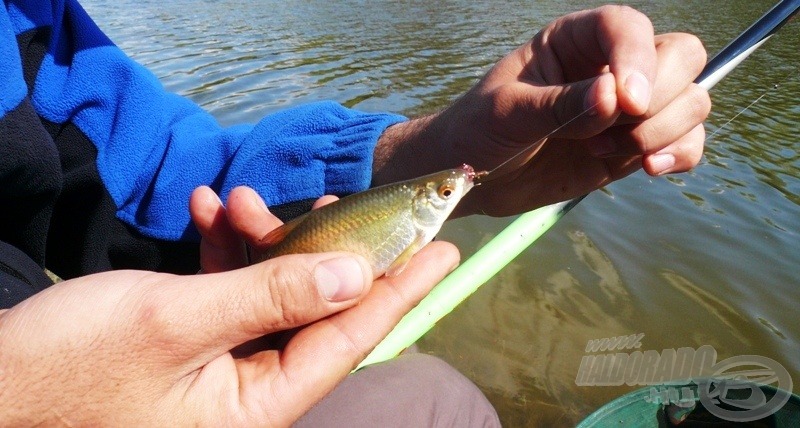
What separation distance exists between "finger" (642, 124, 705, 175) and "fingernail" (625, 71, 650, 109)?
18.9 inches

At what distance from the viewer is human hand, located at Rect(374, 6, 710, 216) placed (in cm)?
176

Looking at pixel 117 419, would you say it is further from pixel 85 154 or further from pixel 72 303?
pixel 85 154

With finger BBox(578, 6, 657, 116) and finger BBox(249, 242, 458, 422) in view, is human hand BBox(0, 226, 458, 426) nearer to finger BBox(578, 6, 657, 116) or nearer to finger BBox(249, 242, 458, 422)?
finger BBox(249, 242, 458, 422)

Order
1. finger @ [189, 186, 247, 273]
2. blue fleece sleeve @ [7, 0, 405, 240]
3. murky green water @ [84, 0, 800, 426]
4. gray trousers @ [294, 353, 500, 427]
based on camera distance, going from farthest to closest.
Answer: murky green water @ [84, 0, 800, 426] < blue fleece sleeve @ [7, 0, 405, 240] < gray trousers @ [294, 353, 500, 427] < finger @ [189, 186, 247, 273]

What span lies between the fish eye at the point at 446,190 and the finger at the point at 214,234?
901mm

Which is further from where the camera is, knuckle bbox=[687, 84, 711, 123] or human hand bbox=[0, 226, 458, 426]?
knuckle bbox=[687, 84, 711, 123]

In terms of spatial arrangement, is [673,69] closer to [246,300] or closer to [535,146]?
[535,146]

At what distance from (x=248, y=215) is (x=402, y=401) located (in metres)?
1.09

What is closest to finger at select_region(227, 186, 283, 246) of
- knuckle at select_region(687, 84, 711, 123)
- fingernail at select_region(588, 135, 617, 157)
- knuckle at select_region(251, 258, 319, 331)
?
knuckle at select_region(251, 258, 319, 331)

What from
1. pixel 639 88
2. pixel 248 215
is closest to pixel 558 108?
pixel 639 88

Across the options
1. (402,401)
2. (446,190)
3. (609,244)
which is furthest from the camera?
(609,244)

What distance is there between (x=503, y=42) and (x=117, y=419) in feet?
44.9

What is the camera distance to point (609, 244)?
568 centimetres

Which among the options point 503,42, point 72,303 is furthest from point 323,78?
point 72,303
